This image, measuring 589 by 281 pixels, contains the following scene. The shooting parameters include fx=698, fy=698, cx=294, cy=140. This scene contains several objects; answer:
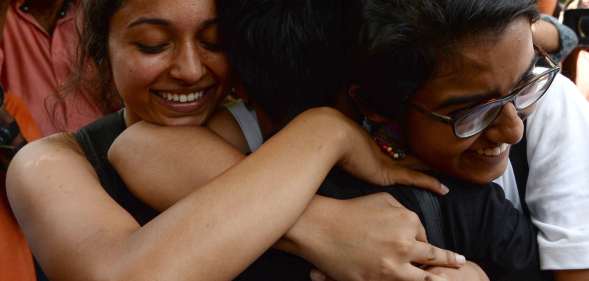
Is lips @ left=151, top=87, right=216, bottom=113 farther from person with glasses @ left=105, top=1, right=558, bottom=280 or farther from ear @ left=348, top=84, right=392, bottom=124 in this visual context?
ear @ left=348, top=84, right=392, bottom=124

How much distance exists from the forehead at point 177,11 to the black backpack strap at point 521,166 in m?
0.77

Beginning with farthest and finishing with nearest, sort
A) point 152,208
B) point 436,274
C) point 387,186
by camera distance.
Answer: point 152,208 < point 387,186 < point 436,274

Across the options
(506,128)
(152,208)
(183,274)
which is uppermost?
(506,128)

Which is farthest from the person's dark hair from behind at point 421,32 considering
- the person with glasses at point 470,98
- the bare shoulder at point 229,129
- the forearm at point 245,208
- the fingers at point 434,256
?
the bare shoulder at point 229,129

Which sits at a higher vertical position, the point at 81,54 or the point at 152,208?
the point at 81,54

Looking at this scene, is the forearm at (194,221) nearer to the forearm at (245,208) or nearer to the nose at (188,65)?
the forearm at (245,208)

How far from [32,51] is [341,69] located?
65.7 inches

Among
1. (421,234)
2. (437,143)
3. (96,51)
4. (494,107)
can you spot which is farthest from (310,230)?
(96,51)

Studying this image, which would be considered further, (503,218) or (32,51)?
(32,51)

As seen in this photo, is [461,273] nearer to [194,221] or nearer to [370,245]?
[370,245]

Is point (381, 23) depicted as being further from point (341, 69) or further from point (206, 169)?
point (206, 169)

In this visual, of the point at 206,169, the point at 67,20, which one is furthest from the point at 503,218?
the point at 67,20

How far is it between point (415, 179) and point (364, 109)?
23 centimetres

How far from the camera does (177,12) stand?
1597 mm
